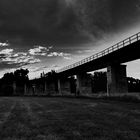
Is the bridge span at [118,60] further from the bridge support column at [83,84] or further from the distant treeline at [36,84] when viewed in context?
the distant treeline at [36,84]

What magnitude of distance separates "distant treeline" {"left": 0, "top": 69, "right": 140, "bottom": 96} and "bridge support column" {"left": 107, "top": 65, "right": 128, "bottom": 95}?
42.9 meters

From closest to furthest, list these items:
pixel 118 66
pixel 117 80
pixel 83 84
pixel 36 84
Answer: pixel 117 80 < pixel 118 66 < pixel 83 84 < pixel 36 84

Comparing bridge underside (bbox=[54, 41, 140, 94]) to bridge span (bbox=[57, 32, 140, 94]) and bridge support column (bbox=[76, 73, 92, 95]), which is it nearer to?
bridge span (bbox=[57, 32, 140, 94])

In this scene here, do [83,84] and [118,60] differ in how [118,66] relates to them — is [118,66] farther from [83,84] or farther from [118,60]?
[83,84]

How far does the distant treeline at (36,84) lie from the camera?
9557 cm

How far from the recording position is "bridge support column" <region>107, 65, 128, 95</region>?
124 feet

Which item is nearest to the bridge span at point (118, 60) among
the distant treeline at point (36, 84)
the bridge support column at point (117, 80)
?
the bridge support column at point (117, 80)

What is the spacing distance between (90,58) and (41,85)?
74.3 m

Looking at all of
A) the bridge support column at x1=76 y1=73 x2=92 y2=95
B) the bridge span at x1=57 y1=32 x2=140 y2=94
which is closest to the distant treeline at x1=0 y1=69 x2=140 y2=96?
the bridge support column at x1=76 y1=73 x2=92 y2=95

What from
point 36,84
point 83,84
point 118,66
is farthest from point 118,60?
point 36,84

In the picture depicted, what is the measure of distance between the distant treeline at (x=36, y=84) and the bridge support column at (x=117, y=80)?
141ft

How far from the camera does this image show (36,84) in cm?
12262

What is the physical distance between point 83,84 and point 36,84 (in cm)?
7044

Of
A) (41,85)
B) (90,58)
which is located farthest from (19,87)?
(90,58)
